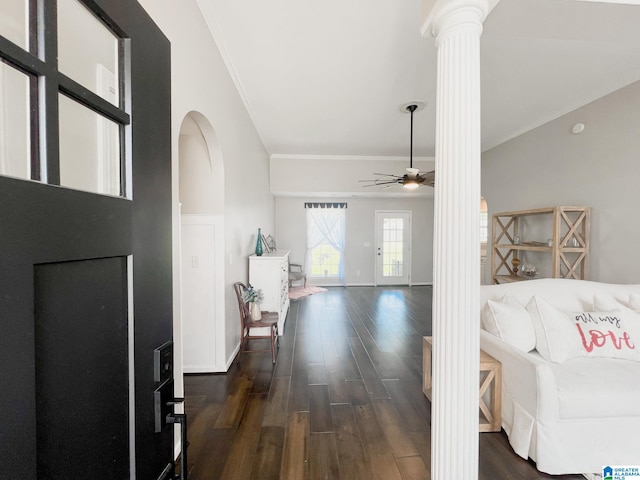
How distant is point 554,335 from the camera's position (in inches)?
73.9

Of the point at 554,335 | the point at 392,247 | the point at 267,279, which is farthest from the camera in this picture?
the point at 392,247

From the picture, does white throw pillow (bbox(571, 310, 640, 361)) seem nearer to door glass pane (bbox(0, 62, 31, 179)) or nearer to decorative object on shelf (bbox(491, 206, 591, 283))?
decorative object on shelf (bbox(491, 206, 591, 283))

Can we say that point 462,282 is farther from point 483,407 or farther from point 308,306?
point 308,306

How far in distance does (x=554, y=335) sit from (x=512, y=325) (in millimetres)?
249

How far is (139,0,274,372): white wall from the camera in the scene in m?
1.59

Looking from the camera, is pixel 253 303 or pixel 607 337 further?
pixel 253 303

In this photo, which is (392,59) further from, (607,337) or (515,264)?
(515,264)

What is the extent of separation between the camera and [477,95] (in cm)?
120

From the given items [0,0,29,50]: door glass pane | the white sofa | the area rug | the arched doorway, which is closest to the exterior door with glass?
the area rug

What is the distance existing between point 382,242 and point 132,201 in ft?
22.5

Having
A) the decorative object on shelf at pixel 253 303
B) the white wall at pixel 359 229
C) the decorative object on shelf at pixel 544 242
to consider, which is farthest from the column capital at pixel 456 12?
the white wall at pixel 359 229

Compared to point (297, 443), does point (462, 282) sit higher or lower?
higher

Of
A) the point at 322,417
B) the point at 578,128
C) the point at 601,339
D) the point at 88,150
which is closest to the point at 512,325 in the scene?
the point at 601,339

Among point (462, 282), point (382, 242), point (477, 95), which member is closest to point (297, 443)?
point (462, 282)
